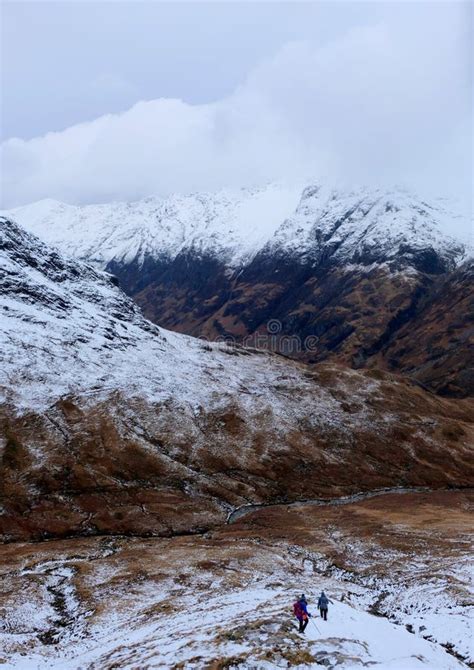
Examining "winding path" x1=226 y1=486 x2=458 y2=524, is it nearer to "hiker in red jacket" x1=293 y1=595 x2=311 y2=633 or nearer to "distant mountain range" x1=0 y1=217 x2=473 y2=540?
"distant mountain range" x1=0 y1=217 x2=473 y2=540

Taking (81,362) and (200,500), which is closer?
(200,500)

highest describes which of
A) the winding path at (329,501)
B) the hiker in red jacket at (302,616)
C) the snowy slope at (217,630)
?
the hiker in red jacket at (302,616)

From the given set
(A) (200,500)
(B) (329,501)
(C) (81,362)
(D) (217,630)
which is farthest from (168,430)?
(D) (217,630)

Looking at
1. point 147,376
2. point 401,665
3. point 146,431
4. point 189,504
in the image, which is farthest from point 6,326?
point 401,665

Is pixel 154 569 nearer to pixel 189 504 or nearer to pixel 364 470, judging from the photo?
pixel 189 504

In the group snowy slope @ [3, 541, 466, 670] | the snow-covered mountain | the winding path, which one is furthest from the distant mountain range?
snowy slope @ [3, 541, 466, 670]

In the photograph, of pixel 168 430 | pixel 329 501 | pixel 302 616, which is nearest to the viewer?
pixel 302 616

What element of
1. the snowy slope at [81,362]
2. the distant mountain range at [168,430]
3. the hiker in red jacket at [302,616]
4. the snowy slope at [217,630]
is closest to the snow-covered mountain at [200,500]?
the snowy slope at [217,630]

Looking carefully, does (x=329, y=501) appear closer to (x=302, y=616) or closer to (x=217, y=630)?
(x=217, y=630)

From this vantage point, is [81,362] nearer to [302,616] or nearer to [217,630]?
[217,630]

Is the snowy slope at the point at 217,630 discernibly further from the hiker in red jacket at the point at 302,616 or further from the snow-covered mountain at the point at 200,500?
the hiker in red jacket at the point at 302,616

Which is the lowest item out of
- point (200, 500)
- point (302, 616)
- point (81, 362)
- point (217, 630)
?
point (200, 500)

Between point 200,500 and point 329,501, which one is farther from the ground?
point 329,501

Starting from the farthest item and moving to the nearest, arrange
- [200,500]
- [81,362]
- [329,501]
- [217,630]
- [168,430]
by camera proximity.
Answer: [81,362], [168,430], [329,501], [200,500], [217,630]
